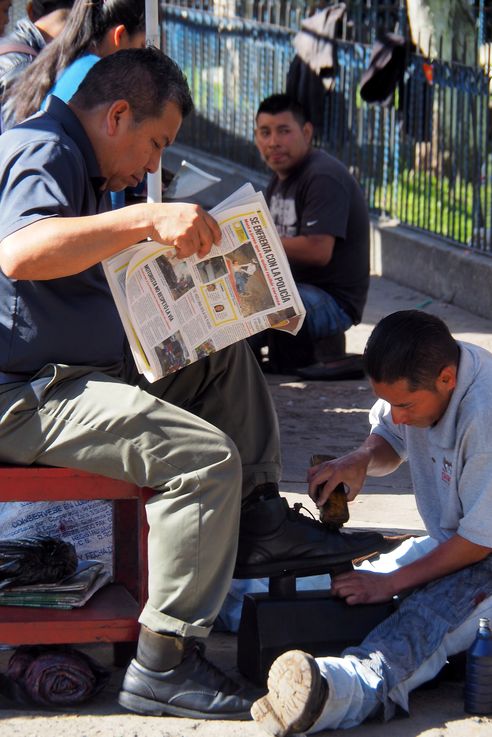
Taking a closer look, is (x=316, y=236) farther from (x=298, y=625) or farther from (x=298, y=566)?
(x=298, y=625)

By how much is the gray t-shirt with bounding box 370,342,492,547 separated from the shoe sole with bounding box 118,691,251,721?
74cm

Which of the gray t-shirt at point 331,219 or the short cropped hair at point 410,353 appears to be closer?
the short cropped hair at point 410,353

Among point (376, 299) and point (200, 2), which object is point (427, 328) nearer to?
point (376, 299)

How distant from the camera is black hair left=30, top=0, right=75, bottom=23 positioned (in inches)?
198

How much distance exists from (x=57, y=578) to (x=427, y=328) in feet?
3.86

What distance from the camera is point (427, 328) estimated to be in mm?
3230

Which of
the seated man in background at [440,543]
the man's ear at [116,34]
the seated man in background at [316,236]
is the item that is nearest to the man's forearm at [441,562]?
the seated man in background at [440,543]

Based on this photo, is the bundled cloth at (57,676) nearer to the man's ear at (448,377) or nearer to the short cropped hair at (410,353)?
the short cropped hair at (410,353)

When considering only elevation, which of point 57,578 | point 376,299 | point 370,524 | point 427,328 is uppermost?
point 427,328

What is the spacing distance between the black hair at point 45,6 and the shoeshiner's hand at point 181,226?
7.87 ft

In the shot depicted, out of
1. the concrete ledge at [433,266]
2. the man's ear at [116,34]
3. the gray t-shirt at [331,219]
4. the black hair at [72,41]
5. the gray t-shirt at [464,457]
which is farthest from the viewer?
the concrete ledge at [433,266]

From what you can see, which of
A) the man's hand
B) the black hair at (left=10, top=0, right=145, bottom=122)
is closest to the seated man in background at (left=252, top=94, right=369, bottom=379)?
the black hair at (left=10, top=0, right=145, bottom=122)

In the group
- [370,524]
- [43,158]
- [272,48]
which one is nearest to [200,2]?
[272,48]

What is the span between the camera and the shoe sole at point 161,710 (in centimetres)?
303
